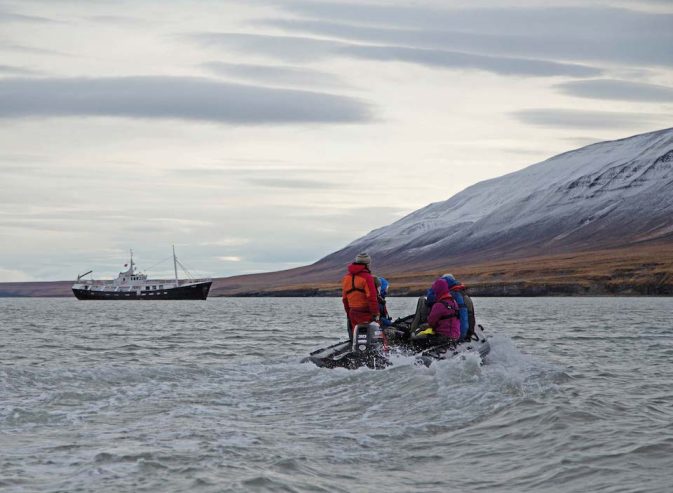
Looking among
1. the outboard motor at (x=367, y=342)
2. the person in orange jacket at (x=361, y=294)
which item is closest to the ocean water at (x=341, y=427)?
the outboard motor at (x=367, y=342)

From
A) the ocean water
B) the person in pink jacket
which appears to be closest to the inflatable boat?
the person in pink jacket

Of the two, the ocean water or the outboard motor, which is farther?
the outboard motor

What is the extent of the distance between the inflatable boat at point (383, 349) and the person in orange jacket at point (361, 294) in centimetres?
30

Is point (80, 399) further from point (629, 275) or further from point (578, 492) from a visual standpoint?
point (629, 275)

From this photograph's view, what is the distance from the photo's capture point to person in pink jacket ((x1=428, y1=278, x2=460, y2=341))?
23578mm

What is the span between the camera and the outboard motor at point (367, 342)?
22.6 metres

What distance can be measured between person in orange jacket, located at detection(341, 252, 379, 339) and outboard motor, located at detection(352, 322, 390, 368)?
26 cm

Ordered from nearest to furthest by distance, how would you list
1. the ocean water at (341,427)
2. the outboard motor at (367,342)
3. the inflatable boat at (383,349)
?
the ocean water at (341,427) → the inflatable boat at (383,349) → the outboard motor at (367,342)

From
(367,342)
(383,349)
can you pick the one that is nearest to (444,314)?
(383,349)

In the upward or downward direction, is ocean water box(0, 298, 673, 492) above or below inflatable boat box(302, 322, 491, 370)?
below

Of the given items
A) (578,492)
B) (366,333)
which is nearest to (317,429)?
(578,492)

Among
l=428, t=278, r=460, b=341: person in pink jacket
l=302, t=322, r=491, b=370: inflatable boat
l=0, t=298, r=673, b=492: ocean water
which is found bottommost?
l=0, t=298, r=673, b=492: ocean water

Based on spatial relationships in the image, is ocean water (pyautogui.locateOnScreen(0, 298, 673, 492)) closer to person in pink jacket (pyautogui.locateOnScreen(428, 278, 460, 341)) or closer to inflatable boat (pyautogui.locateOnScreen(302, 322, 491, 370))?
inflatable boat (pyautogui.locateOnScreen(302, 322, 491, 370))

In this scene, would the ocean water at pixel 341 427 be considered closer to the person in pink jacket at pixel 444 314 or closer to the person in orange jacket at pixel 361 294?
the person in pink jacket at pixel 444 314
